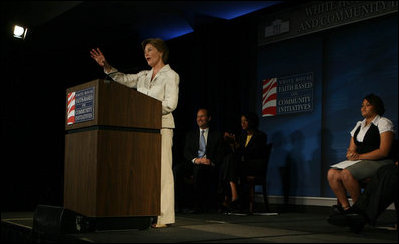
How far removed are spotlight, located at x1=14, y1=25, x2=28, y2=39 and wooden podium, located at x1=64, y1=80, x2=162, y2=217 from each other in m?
2.22

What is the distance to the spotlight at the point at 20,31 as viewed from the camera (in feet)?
16.9

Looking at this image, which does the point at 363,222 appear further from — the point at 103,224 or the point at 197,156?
the point at 197,156

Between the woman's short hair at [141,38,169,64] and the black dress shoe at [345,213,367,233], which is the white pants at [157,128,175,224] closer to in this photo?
the woman's short hair at [141,38,169,64]

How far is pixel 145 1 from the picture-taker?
20.8 ft

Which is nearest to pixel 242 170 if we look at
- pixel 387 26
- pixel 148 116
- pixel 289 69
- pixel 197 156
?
pixel 197 156

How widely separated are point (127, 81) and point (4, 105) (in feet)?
8.63

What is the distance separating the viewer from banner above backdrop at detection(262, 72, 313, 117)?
6.12 metres

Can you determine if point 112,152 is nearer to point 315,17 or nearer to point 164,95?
point 164,95

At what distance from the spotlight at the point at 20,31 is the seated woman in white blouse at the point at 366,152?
11.1 feet

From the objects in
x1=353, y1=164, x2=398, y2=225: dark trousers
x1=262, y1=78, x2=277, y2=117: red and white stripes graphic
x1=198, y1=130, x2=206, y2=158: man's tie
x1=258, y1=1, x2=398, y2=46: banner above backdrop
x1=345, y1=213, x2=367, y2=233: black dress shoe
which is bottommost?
x1=345, y1=213, x2=367, y2=233: black dress shoe

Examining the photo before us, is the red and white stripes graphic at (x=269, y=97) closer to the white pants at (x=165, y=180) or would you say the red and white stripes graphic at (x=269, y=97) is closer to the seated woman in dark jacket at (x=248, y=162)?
the seated woman in dark jacket at (x=248, y=162)

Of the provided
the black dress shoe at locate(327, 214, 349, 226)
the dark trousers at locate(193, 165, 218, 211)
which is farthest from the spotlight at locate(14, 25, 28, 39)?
the black dress shoe at locate(327, 214, 349, 226)

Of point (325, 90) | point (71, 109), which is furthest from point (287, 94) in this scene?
point (71, 109)

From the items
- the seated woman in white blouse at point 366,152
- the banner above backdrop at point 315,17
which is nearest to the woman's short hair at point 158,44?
the seated woman in white blouse at point 366,152
